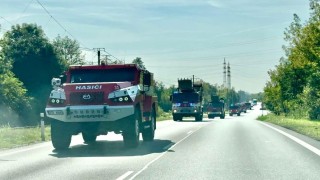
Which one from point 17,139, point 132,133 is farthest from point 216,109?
point 132,133

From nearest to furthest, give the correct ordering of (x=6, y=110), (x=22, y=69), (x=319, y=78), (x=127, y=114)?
(x=127, y=114) → (x=319, y=78) → (x=6, y=110) → (x=22, y=69)

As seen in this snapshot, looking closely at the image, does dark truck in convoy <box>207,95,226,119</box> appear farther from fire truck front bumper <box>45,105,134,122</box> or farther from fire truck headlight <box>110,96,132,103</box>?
fire truck front bumper <box>45,105,134,122</box>

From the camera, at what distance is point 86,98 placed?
1465cm

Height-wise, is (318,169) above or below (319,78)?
below

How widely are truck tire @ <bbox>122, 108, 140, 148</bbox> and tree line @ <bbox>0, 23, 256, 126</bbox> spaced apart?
43.9 m

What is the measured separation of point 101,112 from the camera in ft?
47.3

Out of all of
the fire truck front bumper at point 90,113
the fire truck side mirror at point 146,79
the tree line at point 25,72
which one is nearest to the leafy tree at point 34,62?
the tree line at point 25,72

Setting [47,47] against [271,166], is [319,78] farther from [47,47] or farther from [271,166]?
[47,47]

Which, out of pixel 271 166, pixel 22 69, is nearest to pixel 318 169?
pixel 271 166

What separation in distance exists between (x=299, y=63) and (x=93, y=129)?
34.3 meters

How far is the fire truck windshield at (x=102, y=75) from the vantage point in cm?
1591

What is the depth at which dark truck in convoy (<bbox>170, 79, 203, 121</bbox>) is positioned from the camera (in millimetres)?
45031

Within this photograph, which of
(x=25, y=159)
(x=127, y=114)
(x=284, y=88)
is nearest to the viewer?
(x=25, y=159)

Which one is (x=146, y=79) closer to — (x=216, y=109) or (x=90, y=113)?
(x=90, y=113)
